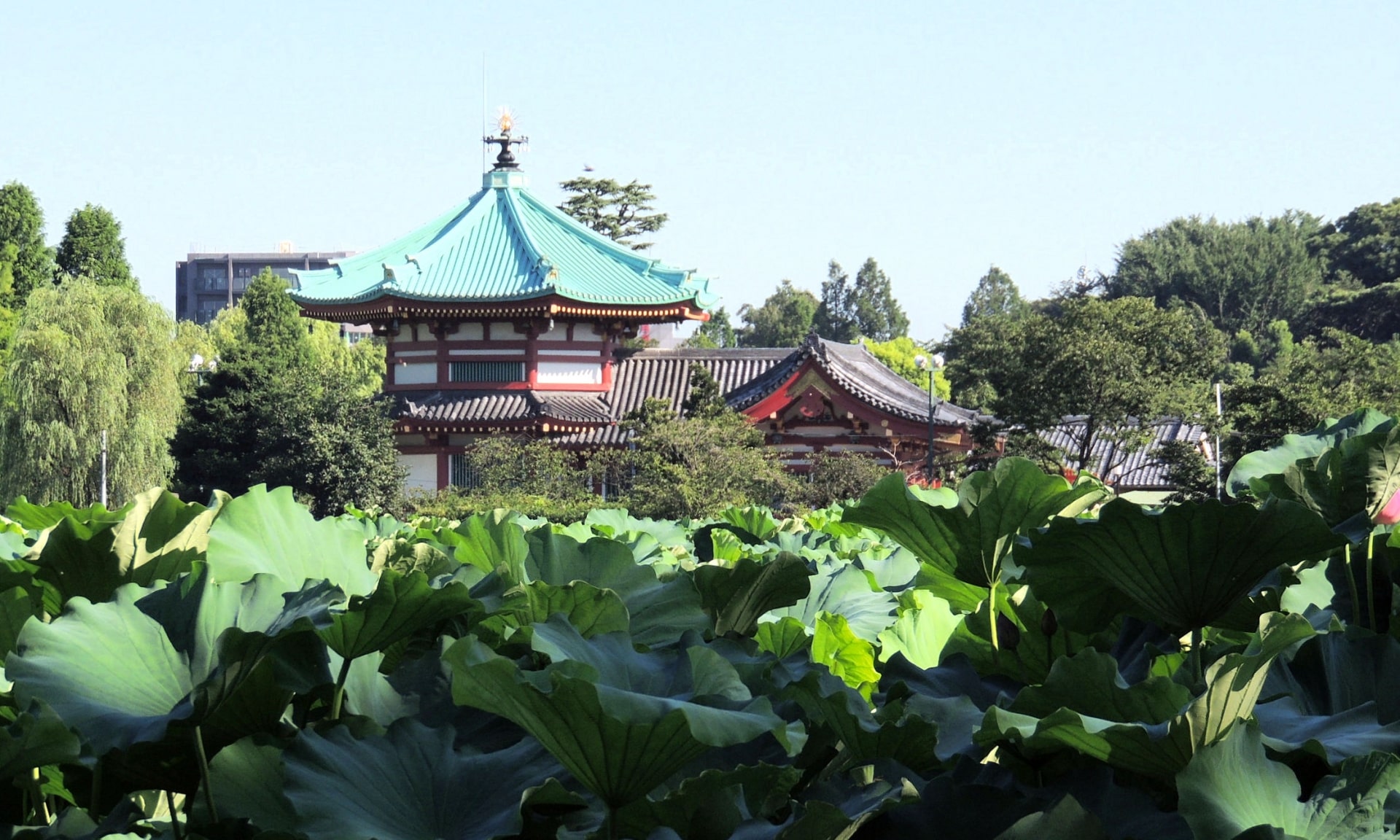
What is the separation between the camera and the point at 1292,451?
1301 mm

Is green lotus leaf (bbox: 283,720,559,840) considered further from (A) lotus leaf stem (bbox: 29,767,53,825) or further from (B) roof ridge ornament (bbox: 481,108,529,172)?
(B) roof ridge ornament (bbox: 481,108,529,172)

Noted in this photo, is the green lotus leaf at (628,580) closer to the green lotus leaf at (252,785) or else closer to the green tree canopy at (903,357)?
the green lotus leaf at (252,785)

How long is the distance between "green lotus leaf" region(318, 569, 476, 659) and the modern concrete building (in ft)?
235

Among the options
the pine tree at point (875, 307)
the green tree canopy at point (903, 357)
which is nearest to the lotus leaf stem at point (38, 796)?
the green tree canopy at point (903, 357)

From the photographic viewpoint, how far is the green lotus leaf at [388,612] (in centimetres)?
82

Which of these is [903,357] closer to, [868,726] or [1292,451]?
[1292,451]

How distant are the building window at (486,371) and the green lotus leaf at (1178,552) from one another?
Result: 1817cm

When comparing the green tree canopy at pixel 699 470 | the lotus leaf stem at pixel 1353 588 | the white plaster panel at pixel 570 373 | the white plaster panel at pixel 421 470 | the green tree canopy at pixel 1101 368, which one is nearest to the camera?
the lotus leaf stem at pixel 1353 588

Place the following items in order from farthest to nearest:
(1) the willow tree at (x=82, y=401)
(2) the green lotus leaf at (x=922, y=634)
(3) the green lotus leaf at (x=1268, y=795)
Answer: (1) the willow tree at (x=82, y=401) → (2) the green lotus leaf at (x=922, y=634) → (3) the green lotus leaf at (x=1268, y=795)

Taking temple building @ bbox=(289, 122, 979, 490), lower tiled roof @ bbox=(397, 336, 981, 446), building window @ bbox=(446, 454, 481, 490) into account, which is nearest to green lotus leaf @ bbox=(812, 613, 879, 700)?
lower tiled roof @ bbox=(397, 336, 981, 446)

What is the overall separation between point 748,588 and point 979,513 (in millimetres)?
188

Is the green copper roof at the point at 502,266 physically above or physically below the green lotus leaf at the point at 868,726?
above

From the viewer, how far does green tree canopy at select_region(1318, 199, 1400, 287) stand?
3734 cm

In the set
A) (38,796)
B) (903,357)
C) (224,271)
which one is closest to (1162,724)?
(38,796)
